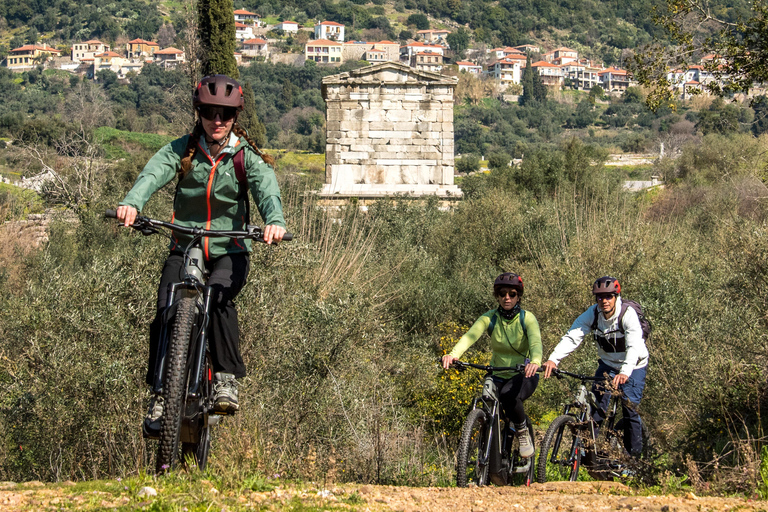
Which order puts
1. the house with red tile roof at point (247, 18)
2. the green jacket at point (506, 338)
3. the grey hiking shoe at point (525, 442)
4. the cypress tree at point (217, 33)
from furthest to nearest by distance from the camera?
the house with red tile roof at point (247, 18) → the cypress tree at point (217, 33) → the grey hiking shoe at point (525, 442) → the green jacket at point (506, 338)

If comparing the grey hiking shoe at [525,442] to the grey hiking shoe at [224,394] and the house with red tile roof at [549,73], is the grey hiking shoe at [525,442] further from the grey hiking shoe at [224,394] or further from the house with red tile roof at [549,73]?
the house with red tile roof at [549,73]

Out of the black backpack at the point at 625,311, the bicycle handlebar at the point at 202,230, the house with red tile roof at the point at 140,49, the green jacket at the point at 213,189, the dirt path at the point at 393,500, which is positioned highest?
the house with red tile roof at the point at 140,49

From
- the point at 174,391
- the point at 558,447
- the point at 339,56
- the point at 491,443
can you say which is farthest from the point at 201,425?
the point at 339,56

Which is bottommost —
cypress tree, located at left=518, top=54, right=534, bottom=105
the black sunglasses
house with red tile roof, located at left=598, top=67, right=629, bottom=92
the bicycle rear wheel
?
the bicycle rear wheel

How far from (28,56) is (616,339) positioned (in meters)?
165

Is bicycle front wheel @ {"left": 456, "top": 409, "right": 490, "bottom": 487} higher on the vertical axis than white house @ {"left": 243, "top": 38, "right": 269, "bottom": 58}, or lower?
lower

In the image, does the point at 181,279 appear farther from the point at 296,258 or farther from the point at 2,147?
the point at 2,147

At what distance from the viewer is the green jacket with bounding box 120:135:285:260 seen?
16.0ft

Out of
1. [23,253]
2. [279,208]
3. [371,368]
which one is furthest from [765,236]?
[23,253]

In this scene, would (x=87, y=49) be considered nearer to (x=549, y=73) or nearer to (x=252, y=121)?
(x=549, y=73)

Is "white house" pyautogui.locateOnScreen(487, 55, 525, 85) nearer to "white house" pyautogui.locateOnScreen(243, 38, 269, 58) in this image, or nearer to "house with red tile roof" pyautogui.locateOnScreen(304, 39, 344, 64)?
"house with red tile roof" pyautogui.locateOnScreen(304, 39, 344, 64)

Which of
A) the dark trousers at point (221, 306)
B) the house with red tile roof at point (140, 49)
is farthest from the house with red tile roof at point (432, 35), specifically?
the dark trousers at point (221, 306)

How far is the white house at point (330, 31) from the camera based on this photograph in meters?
184

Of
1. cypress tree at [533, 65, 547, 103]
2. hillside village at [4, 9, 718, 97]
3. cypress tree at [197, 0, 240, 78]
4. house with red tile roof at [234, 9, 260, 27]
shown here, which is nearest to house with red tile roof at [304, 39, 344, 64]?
hillside village at [4, 9, 718, 97]
